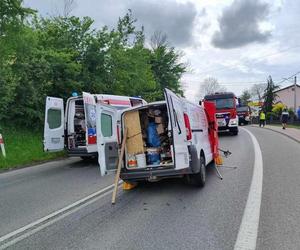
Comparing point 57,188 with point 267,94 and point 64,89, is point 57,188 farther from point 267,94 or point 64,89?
point 267,94

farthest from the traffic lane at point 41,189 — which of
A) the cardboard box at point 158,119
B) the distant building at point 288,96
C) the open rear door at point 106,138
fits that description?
the distant building at point 288,96

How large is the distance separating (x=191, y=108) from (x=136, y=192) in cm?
222

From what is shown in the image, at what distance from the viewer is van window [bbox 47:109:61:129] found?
14195mm

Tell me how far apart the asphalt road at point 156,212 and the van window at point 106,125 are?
134 centimetres

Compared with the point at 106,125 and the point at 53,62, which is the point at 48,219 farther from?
the point at 53,62

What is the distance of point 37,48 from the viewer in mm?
21344

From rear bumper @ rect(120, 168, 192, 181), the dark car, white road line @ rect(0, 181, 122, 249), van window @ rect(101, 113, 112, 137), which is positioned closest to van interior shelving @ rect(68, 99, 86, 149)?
van window @ rect(101, 113, 112, 137)

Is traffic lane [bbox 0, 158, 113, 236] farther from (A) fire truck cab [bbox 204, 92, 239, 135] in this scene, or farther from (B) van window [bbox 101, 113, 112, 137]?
(A) fire truck cab [bbox 204, 92, 239, 135]

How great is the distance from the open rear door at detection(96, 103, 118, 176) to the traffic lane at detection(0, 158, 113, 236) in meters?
0.84

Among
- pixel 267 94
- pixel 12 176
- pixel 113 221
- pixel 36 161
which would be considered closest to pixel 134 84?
pixel 36 161

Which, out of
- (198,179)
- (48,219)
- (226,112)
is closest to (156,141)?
(198,179)

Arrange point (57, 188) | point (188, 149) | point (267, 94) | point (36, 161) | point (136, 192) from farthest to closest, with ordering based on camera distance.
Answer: point (267, 94) → point (36, 161) → point (57, 188) → point (136, 192) → point (188, 149)

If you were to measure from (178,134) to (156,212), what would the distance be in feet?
6.03

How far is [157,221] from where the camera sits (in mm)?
6293
